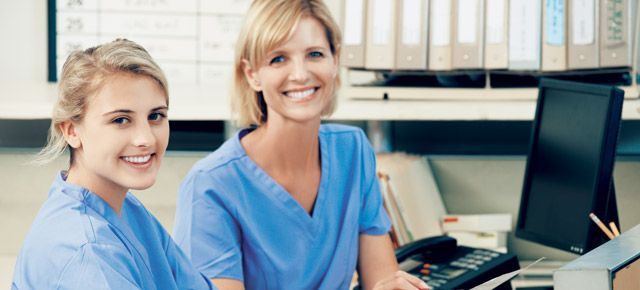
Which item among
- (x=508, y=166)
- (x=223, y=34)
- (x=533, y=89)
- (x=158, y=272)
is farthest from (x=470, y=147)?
(x=158, y=272)

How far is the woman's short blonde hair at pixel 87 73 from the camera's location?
3.84ft

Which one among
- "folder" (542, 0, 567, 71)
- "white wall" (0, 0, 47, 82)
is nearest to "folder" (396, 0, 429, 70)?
"folder" (542, 0, 567, 71)

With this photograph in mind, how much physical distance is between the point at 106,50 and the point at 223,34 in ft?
3.88

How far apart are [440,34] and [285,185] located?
53cm

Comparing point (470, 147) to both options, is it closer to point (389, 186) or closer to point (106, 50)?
point (389, 186)

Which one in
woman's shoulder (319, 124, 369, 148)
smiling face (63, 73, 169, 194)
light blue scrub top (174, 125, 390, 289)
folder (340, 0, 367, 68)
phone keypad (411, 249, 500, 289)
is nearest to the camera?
smiling face (63, 73, 169, 194)

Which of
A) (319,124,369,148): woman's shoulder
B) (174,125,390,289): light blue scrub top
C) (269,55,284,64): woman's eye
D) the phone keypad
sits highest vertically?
(269,55,284,64): woman's eye

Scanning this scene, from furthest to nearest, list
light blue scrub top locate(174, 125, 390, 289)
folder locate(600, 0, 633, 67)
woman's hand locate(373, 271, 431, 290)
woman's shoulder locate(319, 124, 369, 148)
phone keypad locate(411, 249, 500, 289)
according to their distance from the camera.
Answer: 1. folder locate(600, 0, 633, 67)
2. woman's shoulder locate(319, 124, 369, 148)
3. phone keypad locate(411, 249, 500, 289)
4. light blue scrub top locate(174, 125, 390, 289)
5. woman's hand locate(373, 271, 431, 290)

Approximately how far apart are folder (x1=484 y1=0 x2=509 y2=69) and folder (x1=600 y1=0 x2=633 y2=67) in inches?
7.5

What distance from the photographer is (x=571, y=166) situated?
1.69m

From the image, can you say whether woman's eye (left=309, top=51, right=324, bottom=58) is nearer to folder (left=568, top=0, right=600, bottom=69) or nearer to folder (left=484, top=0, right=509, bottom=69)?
folder (left=484, top=0, right=509, bottom=69)

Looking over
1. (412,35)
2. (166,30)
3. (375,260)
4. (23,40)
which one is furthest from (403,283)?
(23,40)

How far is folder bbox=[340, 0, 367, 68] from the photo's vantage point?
2049 mm

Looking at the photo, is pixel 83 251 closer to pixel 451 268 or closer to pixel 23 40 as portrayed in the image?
pixel 451 268
